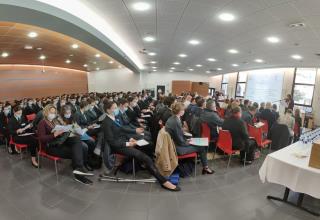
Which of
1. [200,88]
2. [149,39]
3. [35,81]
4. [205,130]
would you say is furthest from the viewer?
[200,88]

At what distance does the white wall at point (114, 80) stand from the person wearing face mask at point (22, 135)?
1211cm

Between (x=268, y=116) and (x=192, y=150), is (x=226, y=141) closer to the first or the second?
(x=192, y=150)

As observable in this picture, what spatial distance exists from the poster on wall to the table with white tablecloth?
10.0m

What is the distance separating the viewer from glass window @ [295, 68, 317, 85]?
973cm

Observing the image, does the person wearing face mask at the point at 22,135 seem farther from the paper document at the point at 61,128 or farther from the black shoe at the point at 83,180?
the black shoe at the point at 83,180

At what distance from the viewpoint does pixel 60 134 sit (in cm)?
342

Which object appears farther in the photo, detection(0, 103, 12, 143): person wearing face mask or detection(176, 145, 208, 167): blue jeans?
detection(0, 103, 12, 143): person wearing face mask

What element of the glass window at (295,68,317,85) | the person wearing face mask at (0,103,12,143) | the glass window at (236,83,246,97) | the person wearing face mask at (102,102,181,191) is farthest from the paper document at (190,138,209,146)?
the glass window at (236,83,246,97)

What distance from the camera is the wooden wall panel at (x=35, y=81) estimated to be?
10352 millimetres

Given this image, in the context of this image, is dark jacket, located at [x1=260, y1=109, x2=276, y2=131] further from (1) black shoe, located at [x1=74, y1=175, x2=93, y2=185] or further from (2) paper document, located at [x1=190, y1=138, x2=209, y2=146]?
(1) black shoe, located at [x1=74, y1=175, x2=93, y2=185]

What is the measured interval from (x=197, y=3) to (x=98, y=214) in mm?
3498

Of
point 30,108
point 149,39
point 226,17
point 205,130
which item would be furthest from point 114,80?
point 226,17

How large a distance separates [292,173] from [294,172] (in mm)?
33

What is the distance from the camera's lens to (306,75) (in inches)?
394
